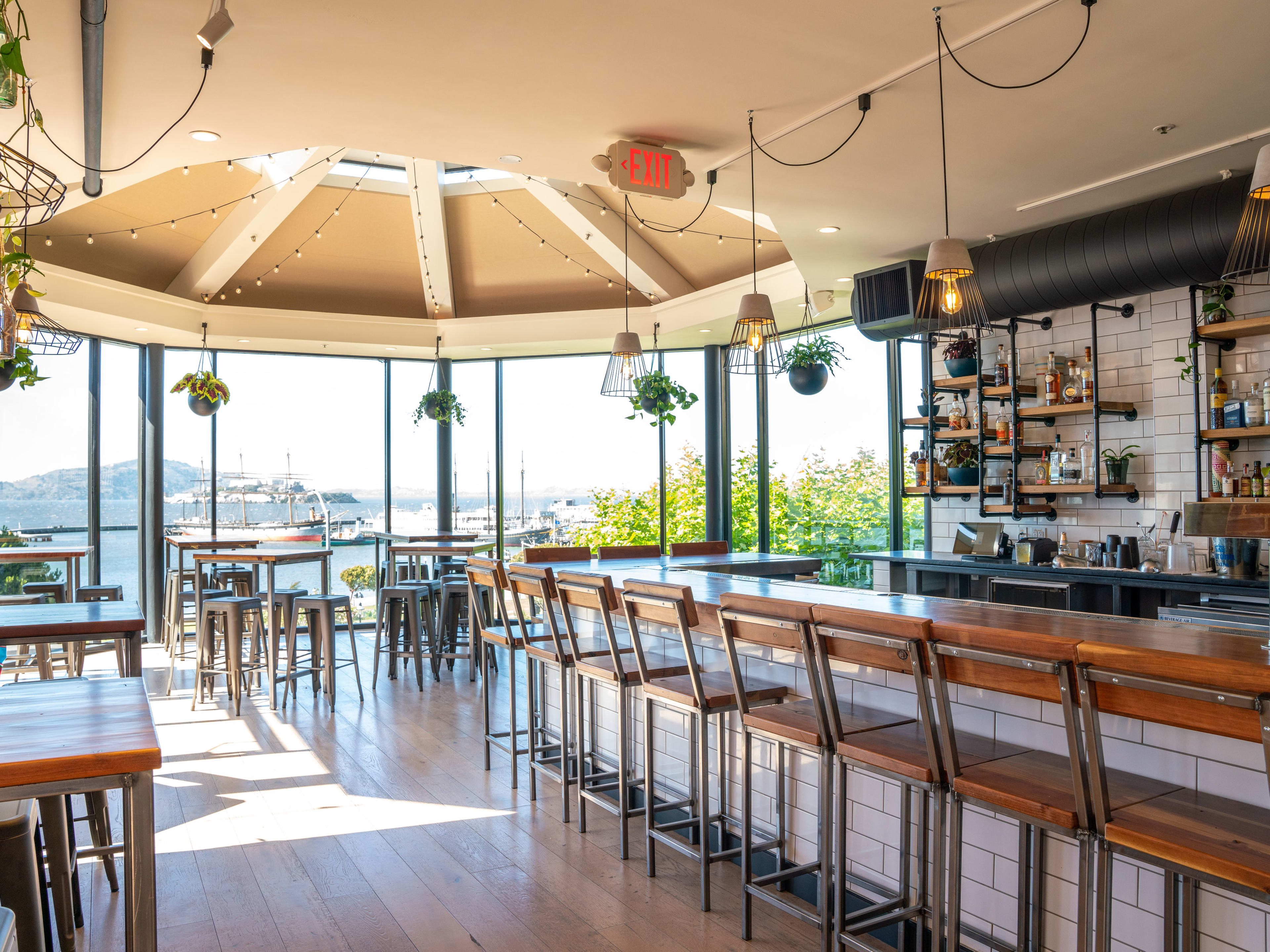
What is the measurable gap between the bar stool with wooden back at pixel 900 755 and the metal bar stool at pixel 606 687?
0.93 m

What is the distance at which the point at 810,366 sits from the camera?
561cm

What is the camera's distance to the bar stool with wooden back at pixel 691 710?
292cm

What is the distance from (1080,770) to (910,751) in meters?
0.53

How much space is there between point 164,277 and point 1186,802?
27.0ft

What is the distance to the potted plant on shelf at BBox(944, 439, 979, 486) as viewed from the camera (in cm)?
586

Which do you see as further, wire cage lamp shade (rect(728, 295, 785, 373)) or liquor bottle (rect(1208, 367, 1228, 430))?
liquor bottle (rect(1208, 367, 1228, 430))

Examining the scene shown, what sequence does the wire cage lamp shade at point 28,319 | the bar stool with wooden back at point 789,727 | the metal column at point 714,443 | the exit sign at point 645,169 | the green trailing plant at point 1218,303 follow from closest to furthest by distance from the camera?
the bar stool with wooden back at point 789,727, the wire cage lamp shade at point 28,319, the exit sign at point 645,169, the green trailing plant at point 1218,303, the metal column at point 714,443

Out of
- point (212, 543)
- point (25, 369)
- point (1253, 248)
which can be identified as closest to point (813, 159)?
point (1253, 248)

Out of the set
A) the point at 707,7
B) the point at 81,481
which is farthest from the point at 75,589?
the point at 707,7

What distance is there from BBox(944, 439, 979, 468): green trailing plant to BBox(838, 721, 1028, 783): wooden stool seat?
12.2 ft

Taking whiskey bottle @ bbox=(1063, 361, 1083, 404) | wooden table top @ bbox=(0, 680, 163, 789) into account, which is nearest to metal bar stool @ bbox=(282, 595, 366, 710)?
wooden table top @ bbox=(0, 680, 163, 789)

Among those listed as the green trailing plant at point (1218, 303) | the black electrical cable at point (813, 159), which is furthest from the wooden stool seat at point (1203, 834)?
the green trailing plant at point (1218, 303)

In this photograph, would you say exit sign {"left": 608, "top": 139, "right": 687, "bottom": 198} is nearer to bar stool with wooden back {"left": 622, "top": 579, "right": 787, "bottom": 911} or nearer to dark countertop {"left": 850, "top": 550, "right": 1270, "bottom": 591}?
bar stool with wooden back {"left": 622, "top": 579, "right": 787, "bottom": 911}

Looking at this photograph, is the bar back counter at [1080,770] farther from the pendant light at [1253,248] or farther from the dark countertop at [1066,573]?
the dark countertop at [1066,573]
